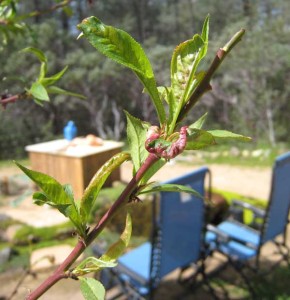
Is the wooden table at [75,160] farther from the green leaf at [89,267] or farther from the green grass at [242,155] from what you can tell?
the green leaf at [89,267]

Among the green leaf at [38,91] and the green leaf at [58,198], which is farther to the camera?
the green leaf at [38,91]

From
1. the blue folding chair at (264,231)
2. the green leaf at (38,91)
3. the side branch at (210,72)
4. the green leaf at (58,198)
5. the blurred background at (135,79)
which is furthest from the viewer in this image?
the blurred background at (135,79)

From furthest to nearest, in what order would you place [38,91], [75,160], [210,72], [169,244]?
1. [75,160]
2. [169,244]
3. [38,91]
4. [210,72]

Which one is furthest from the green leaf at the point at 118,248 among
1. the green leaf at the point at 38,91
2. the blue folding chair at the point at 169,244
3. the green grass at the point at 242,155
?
the green grass at the point at 242,155

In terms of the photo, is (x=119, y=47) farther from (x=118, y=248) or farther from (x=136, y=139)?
(x=118, y=248)

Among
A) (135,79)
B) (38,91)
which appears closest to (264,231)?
(38,91)

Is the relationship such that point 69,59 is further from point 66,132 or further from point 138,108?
point 66,132

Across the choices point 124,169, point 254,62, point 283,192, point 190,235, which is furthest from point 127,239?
point 254,62
